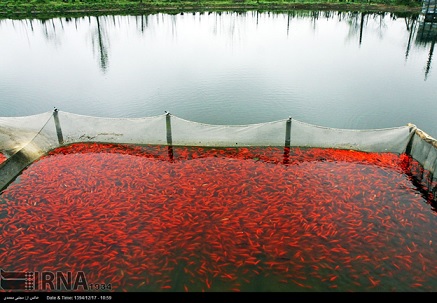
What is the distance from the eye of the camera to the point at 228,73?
74.4 ft

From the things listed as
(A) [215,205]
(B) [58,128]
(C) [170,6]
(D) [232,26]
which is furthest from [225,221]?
(C) [170,6]

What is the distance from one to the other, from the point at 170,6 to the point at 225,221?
60376 millimetres

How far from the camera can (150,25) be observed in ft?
145

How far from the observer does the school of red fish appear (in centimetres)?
661

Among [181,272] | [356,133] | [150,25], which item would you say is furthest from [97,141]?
[150,25]

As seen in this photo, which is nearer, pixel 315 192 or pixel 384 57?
pixel 315 192

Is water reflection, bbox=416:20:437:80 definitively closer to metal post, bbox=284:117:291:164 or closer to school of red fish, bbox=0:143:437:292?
metal post, bbox=284:117:291:164

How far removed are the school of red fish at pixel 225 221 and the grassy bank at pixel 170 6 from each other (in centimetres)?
5250

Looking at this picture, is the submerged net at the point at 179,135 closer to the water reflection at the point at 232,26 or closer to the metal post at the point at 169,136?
the metal post at the point at 169,136

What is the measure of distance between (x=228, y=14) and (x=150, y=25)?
1685 centimetres

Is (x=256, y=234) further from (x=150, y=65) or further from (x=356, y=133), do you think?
(x=150, y=65)

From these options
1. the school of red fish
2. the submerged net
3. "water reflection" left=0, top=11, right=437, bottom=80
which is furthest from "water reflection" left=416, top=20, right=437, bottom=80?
the school of red fish

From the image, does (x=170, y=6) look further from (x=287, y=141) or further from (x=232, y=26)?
(x=287, y=141)

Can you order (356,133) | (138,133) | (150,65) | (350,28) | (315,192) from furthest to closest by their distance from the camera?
(350,28)
(150,65)
(138,133)
(356,133)
(315,192)
